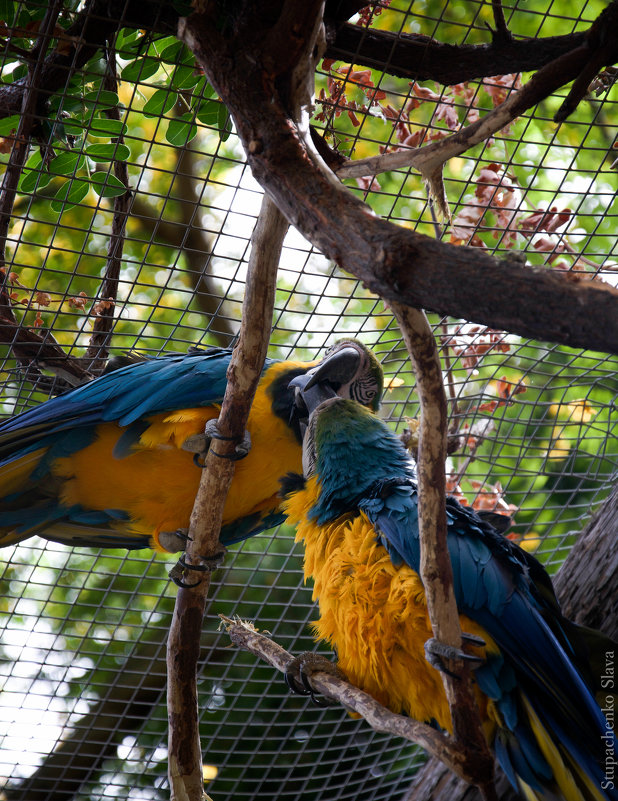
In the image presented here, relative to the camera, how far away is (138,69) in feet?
5.42

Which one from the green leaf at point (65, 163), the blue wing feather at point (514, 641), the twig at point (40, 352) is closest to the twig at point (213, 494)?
the blue wing feather at point (514, 641)

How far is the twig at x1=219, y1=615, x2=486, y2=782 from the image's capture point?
47.3 inches

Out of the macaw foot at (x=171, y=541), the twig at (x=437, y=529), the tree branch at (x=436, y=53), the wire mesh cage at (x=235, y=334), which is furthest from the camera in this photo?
the macaw foot at (x=171, y=541)

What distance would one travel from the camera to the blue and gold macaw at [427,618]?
137 centimetres

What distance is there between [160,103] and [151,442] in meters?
0.82

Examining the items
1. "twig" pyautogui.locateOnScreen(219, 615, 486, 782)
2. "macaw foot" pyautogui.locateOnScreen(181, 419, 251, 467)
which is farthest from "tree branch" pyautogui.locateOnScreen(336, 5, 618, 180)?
"twig" pyautogui.locateOnScreen(219, 615, 486, 782)

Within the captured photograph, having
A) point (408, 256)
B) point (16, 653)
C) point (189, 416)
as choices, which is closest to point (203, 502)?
point (189, 416)

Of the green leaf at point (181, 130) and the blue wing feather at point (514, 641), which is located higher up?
the green leaf at point (181, 130)

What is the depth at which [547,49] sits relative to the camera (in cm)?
163

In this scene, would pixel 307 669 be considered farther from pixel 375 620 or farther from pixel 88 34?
pixel 88 34

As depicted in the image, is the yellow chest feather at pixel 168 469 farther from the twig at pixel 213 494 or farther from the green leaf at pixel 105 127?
the green leaf at pixel 105 127

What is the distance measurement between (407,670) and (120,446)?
0.89m

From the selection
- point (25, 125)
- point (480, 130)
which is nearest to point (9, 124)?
point (25, 125)

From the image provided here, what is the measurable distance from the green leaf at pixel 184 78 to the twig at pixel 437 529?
923 millimetres
